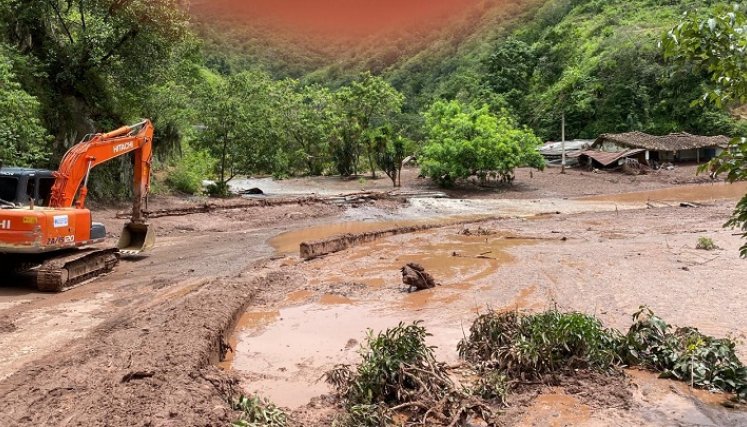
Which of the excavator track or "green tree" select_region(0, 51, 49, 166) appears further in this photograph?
"green tree" select_region(0, 51, 49, 166)

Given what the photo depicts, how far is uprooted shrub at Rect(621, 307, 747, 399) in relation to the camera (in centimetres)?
596

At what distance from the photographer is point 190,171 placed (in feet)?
99.7

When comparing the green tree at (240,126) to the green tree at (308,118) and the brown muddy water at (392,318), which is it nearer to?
the green tree at (308,118)

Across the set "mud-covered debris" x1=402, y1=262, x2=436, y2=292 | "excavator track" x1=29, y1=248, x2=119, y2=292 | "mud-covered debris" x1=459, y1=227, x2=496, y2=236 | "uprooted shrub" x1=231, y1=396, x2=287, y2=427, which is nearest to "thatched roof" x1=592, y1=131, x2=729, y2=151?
"mud-covered debris" x1=459, y1=227, x2=496, y2=236

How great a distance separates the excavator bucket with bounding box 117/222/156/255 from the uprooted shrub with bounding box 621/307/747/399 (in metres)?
11.4

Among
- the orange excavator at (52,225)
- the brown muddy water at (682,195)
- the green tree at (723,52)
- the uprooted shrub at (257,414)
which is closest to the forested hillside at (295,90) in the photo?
the green tree at (723,52)

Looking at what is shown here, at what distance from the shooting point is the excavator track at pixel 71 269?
10492mm

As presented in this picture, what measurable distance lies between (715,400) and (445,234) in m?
13.3

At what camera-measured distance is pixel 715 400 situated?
18.8 feet

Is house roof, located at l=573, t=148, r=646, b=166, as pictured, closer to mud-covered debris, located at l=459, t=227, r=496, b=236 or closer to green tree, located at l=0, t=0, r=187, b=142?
mud-covered debris, located at l=459, t=227, r=496, b=236

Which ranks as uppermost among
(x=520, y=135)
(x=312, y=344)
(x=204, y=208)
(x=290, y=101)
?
(x=290, y=101)

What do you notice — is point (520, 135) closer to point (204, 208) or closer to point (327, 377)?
point (204, 208)

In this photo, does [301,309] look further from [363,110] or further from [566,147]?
[566,147]

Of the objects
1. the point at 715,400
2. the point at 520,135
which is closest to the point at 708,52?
the point at 715,400
